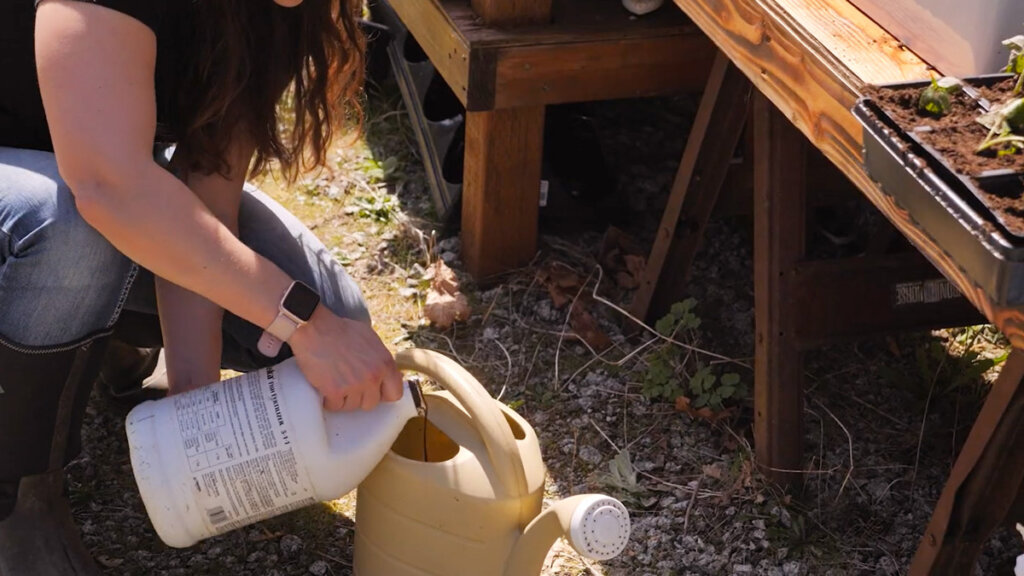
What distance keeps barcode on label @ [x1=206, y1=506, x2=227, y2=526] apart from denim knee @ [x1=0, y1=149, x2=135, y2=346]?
33 centimetres

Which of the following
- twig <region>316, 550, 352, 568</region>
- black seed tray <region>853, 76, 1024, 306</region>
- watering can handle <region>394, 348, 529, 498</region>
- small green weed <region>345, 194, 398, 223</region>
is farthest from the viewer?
small green weed <region>345, 194, 398, 223</region>

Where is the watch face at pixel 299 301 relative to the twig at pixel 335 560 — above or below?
above

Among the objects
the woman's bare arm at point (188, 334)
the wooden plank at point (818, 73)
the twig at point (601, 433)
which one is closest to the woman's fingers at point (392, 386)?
the woman's bare arm at point (188, 334)

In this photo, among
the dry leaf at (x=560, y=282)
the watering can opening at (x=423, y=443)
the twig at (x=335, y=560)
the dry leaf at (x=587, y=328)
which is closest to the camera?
the watering can opening at (x=423, y=443)

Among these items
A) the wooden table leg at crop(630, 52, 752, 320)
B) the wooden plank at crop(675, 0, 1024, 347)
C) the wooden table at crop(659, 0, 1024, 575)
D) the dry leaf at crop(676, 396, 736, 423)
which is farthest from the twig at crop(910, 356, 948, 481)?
the wooden plank at crop(675, 0, 1024, 347)

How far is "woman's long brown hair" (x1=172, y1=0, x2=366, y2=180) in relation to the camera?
1632 millimetres

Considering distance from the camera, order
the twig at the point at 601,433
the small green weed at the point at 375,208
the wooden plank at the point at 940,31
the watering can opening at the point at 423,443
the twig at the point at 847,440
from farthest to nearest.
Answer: the small green weed at the point at 375,208 < the twig at the point at 601,433 < the twig at the point at 847,440 < the watering can opening at the point at 423,443 < the wooden plank at the point at 940,31

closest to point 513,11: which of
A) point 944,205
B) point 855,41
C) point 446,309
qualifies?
point 446,309

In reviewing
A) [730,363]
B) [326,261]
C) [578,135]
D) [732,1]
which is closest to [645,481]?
[730,363]

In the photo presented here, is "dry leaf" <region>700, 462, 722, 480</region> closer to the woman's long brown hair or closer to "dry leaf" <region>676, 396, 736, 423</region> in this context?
"dry leaf" <region>676, 396, 736, 423</region>

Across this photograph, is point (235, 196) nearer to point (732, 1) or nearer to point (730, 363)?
point (732, 1)

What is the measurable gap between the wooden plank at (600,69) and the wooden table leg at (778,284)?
0.48 metres

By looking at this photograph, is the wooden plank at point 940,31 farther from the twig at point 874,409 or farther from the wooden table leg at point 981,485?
the twig at point 874,409

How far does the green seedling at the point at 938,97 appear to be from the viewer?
52.7 inches
